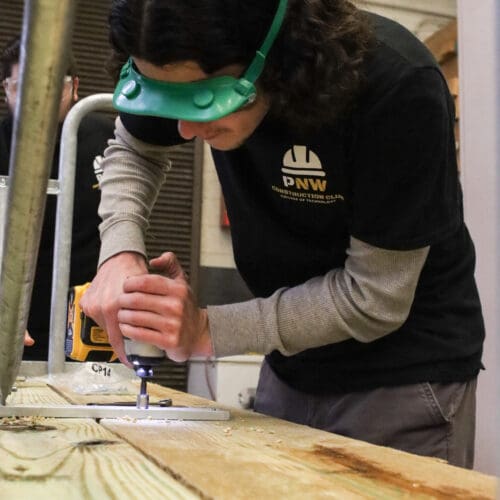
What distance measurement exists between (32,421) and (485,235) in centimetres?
150

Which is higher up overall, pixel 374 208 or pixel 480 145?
pixel 480 145

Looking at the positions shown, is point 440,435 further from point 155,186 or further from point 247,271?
point 155,186

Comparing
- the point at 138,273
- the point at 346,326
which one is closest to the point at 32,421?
the point at 138,273

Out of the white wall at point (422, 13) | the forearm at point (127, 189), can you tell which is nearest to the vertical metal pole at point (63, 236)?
the forearm at point (127, 189)

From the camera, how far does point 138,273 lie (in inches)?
45.7

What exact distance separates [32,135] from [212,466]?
0.35 m

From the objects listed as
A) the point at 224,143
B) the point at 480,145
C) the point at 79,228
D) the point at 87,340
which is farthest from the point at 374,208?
the point at 79,228

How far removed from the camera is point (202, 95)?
899mm

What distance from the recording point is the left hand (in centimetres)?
103

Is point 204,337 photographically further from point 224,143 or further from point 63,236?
point 63,236

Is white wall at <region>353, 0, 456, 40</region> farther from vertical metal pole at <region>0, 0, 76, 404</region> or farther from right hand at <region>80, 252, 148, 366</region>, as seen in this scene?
vertical metal pole at <region>0, 0, 76, 404</region>

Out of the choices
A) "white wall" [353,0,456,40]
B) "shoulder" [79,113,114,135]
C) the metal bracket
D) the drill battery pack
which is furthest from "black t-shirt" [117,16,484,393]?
"white wall" [353,0,456,40]

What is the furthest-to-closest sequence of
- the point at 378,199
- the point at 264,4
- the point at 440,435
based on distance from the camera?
1. the point at 440,435
2. the point at 378,199
3. the point at 264,4

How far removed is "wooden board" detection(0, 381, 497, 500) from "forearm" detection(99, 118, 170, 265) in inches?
14.8
